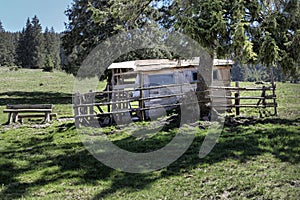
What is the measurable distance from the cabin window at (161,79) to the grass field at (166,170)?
6111mm

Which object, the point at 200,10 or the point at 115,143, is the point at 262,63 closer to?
the point at 200,10

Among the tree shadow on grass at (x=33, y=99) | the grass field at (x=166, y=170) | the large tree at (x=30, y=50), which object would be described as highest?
the large tree at (x=30, y=50)

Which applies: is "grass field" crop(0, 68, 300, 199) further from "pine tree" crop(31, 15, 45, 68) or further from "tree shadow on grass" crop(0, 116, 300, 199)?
"pine tree" crop(31, 15, 45, 68)

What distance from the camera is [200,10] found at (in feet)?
26.8

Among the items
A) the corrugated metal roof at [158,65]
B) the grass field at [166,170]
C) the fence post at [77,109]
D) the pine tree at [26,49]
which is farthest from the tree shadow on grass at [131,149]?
the pine tree at [26,49]

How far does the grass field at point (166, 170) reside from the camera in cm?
470

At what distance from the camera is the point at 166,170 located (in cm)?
569

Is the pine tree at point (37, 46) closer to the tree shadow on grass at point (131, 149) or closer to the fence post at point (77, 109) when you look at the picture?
the fence post at point (77, 109)

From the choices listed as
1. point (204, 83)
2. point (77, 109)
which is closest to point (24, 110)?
point (77, 109)

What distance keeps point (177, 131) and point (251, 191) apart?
4.10 m

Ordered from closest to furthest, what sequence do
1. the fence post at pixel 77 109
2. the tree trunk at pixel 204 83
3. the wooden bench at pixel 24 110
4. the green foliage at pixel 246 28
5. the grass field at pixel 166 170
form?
the grass field at pixel 166 170 < the green foliage at pixel 246 28 < the fence post at pixel 77 109 < the tree trunk at pixel 204 83 < the wooden bench at pixel 24 110

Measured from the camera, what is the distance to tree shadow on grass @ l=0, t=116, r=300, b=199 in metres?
5.22

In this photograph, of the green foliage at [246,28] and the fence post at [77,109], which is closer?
the green foliage at [246,28]

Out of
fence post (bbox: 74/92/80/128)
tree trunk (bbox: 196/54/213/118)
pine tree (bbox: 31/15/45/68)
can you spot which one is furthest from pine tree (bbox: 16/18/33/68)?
tree trunk (bbox: 196/54/213/118)
